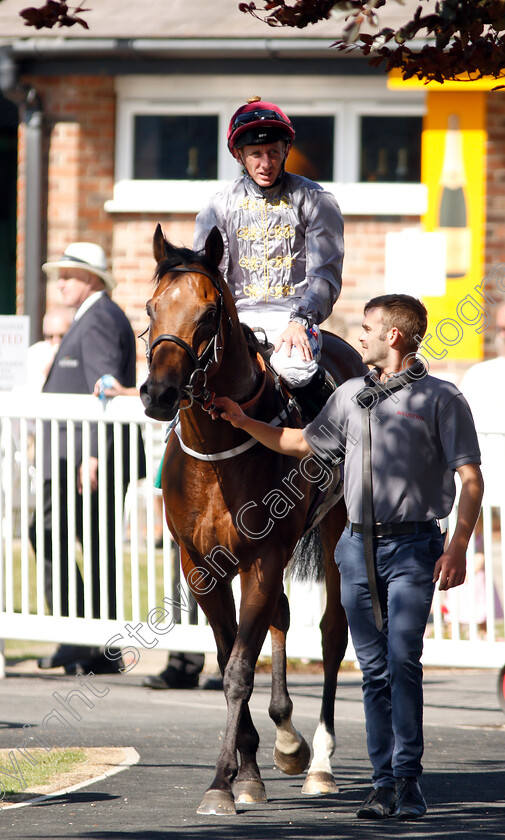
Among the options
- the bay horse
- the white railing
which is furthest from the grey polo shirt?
the white railing

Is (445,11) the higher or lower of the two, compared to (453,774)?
higher

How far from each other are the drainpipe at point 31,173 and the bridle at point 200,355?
903 centimetres

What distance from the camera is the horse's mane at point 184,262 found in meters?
5.19

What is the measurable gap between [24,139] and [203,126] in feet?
6.14

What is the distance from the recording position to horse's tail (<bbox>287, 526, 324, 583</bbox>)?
6785 millimetres

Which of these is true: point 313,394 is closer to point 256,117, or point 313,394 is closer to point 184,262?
point 184,262

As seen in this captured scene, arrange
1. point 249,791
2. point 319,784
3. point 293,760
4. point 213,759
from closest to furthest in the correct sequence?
point 249,791 → point 319,784 → point 293,760 → point 213,759

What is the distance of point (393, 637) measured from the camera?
5.11 metres

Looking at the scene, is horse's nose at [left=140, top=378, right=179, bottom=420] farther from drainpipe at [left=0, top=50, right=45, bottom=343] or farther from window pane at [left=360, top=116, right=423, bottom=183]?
window pane at [left=360, top=116, right=423, bottom=183]

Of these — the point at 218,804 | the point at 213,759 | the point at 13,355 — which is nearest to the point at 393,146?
the point at 13,355

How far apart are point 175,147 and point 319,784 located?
959 centimetres

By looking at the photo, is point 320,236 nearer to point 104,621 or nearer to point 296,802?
point 296,802

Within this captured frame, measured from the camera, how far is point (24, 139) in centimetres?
1410

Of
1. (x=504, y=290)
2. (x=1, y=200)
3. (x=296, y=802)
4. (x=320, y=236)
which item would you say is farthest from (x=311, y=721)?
(x=1, y=200)
